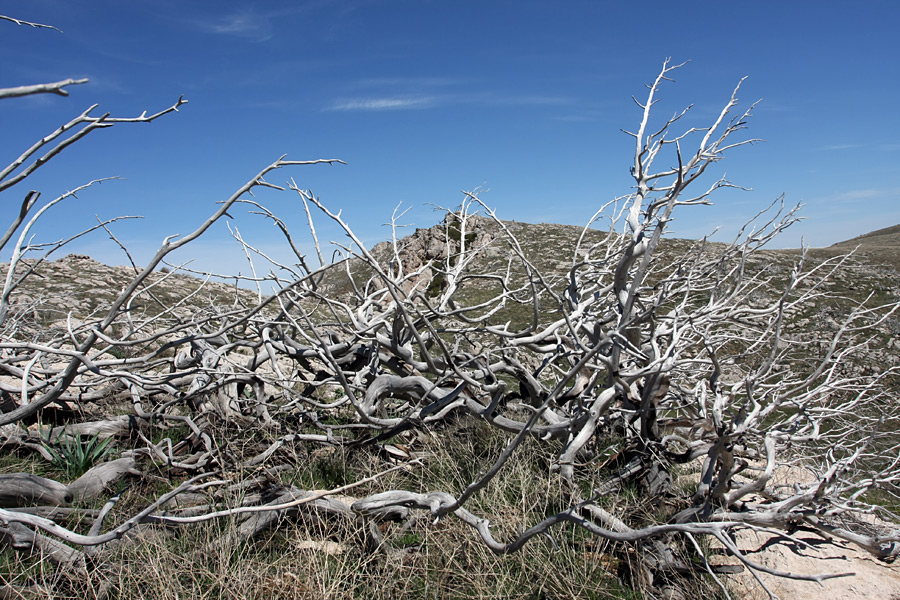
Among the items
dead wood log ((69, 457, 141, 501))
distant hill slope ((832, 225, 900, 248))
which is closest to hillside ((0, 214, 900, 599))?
dead wood log ((69, 457, 141, 501))

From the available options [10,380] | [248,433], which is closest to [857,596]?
[248,433]

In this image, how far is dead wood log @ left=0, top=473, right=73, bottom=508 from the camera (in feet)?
10.3

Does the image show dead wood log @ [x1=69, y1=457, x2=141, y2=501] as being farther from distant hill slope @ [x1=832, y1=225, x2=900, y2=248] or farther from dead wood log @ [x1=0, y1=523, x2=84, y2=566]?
distant hill slope @ [x1=832, y1=225, x2=900, y2=248]

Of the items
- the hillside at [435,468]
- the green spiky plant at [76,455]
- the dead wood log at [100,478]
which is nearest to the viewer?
the hillside at [435,468]

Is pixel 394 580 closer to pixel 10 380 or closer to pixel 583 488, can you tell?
pixel 583 488

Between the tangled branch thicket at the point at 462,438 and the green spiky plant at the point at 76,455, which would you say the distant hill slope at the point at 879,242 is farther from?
the green spiky plant at the point at 76,455

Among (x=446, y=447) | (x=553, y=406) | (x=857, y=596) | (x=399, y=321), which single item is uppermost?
(x=399, y=321)

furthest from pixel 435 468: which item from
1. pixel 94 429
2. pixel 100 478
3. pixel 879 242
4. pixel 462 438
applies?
pixel 879 242

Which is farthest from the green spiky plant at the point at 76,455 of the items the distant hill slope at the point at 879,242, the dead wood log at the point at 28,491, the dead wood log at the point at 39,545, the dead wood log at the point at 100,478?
the distant hill slope at the point at 879,242

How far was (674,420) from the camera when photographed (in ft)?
13.3

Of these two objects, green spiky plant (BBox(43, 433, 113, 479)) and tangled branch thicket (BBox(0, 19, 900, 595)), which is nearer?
tangled branch thicket (BBox(0, 19, 900, 595))

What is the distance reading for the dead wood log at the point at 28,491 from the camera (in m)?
3.13

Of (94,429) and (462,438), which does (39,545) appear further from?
(462,438)

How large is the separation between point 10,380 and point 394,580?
224 inches
